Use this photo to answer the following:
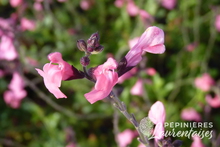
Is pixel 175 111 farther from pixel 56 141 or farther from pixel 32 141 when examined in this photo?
pixel 32 141

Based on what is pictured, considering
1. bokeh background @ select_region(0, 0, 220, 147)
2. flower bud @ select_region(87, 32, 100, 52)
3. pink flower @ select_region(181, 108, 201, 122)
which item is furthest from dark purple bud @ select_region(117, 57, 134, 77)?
pink flower @ select_region(181, 108, 201, 122)

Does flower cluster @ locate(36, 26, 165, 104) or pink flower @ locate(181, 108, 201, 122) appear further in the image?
pink flower @ locate(181, 108, 201, 122)

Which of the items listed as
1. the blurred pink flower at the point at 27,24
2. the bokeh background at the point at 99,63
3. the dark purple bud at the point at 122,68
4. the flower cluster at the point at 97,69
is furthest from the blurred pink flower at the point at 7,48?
the dark purple bud at the point at 122,68

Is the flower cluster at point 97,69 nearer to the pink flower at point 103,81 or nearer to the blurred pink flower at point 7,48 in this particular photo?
the pink flower at point 103,81

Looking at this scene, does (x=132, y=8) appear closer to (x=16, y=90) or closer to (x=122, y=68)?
(x=16, y=90)

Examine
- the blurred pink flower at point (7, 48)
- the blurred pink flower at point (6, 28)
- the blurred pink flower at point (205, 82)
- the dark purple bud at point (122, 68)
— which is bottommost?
the blurred pink flower at point (205, 82)

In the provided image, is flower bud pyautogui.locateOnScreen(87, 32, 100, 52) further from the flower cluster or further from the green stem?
the green stem

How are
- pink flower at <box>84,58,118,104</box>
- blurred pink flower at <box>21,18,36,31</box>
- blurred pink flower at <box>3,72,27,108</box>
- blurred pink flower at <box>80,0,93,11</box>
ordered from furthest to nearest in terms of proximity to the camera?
blurred pink flower at <box>80,0,93,11</box>
blurred pink flower at <box>21,18,36,31</box>
blurred pink flower at <box>3,72,27,108</box>
pink flower at <box>84,58,118,104</box>
